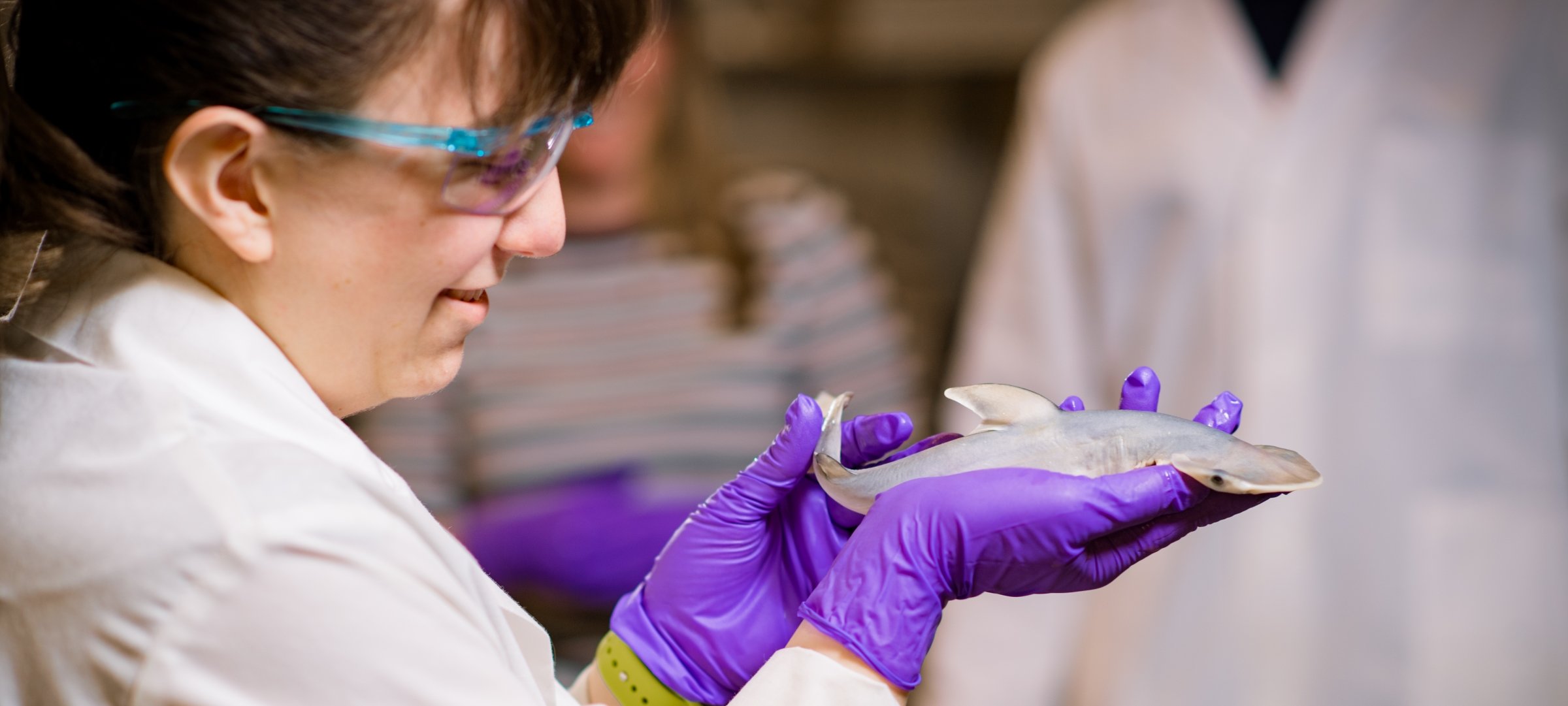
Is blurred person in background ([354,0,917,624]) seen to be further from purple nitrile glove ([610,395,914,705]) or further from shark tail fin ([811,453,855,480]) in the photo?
shark tail fin ([811,453,855,480])

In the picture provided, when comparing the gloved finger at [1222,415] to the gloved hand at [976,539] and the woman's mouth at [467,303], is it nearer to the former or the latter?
the gloved hand at [976,539]

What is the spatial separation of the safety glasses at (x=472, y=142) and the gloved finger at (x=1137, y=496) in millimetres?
374

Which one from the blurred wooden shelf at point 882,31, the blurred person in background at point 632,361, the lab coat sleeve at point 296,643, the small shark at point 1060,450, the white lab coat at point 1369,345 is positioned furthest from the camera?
the blurred wooden shelf at point 882,31

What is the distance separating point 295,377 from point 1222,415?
57 centimetres

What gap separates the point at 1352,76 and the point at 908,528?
1216 mm

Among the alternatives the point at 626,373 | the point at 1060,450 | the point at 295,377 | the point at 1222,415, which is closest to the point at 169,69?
the point at 295,377

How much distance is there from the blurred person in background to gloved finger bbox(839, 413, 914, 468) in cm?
86

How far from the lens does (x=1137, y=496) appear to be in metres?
0.70

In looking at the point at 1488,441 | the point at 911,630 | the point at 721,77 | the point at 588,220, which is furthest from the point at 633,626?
the point at 721,77

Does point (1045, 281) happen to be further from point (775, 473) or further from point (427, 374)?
point (427, 374)

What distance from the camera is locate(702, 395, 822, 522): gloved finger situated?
30.7 inches

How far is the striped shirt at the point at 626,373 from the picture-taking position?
175 cm

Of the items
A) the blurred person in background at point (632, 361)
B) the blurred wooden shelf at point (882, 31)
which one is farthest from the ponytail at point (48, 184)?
the blurred wooden shelf at point (882, 31)

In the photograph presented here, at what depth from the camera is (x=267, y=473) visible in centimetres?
61
